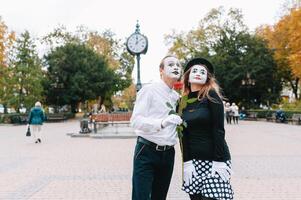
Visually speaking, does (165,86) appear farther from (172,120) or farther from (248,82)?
(248,82)

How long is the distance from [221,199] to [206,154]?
42 cm

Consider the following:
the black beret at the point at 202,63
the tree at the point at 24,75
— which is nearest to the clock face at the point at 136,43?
the black beret at the point at 202,63

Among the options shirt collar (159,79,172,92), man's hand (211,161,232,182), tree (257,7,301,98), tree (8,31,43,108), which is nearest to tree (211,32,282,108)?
tree (257,7,301,98)

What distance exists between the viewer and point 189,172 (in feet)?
13.7

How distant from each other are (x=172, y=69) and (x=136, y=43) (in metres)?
15.4

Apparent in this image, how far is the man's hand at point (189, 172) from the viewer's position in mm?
4164

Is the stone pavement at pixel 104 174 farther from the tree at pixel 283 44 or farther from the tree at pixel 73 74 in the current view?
the tree at pixel 73 74

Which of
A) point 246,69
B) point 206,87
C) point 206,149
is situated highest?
point 246,69

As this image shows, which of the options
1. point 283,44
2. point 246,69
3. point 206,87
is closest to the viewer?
point 206,87

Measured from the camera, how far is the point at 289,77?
50562 mm

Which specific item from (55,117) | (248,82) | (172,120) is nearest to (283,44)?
(248,82)

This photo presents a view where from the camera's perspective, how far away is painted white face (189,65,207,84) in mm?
4281

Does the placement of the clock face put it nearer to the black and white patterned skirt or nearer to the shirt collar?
the shirt collar

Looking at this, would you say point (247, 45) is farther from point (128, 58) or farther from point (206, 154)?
point (206, 154)
